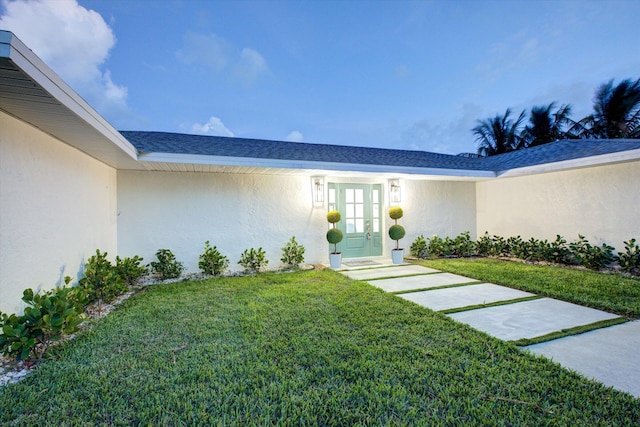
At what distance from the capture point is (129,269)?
582cm

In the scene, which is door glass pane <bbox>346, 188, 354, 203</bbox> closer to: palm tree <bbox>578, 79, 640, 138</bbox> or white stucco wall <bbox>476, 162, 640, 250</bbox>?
white stucco wall <bbox>476, 162, 640, 250</bbox>

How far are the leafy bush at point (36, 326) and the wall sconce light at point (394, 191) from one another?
7595mm

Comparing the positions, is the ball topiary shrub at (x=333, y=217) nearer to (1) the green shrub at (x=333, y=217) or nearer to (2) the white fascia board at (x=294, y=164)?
(1) the green shrub at (x=333, y=217)

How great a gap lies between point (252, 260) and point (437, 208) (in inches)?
240

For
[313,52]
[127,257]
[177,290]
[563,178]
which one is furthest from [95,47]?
[563,178]

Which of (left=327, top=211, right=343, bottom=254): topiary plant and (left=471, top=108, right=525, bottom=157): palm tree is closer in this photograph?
(left=327, top=211, right=343, bottom=254): topiary plant

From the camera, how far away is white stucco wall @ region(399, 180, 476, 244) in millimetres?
9117

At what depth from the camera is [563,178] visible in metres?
7.81

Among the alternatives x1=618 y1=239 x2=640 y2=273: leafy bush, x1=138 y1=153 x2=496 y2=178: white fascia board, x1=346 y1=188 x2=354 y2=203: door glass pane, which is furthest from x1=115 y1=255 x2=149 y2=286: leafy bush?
x1=618 y1=239 x2=640 y2=273: leafy bush

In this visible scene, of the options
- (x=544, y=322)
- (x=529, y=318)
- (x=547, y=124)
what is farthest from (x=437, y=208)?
(x=547, y=124)

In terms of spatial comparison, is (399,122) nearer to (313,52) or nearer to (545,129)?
(545,129)

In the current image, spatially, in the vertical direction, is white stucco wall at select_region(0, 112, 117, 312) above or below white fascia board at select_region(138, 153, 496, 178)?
below

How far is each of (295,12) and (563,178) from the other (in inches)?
416

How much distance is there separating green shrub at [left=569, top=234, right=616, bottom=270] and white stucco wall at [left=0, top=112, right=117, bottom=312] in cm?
1042
